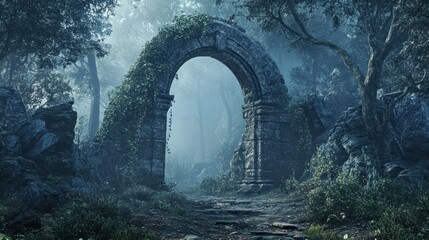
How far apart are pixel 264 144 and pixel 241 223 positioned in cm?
714

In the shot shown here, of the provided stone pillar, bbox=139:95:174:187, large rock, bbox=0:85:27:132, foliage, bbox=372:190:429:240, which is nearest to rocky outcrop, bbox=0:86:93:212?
large rock, bbox=0:85:27:132

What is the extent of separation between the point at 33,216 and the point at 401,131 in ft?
36.9

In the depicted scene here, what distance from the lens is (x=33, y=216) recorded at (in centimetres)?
536

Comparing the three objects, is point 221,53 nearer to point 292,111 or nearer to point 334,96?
point 292,111

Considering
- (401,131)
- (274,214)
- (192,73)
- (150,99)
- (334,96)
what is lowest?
(274,214)

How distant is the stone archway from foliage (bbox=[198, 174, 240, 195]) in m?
0.88

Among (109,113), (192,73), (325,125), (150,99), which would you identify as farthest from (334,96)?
(192,73)

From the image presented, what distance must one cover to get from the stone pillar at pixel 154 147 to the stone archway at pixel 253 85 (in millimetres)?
1210

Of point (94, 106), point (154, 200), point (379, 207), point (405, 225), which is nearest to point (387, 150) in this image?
point (379, 207)

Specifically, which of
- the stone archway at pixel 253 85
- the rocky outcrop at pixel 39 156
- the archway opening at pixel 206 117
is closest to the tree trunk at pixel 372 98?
the stone archway at pixel 253 85

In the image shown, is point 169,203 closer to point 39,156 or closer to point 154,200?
point 154,200

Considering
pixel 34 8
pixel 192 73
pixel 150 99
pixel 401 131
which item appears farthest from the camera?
pixel 192 73

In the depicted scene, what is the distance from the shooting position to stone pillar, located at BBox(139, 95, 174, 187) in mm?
12547

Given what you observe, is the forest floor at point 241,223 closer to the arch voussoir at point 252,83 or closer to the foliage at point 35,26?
the arch voussoir at point 252,83
